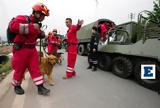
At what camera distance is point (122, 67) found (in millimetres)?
7723

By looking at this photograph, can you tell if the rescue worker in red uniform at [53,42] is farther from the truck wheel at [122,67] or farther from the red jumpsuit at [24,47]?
the red jumpsuit at [24,47]

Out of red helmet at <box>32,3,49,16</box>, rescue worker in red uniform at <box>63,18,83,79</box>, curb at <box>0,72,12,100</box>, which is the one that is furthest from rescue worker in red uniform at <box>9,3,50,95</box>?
rescue worker in red uniform at <box>63,18,83,79</box>

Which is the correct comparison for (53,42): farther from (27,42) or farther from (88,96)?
(88,96)

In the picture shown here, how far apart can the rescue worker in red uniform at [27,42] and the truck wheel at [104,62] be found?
142 inches

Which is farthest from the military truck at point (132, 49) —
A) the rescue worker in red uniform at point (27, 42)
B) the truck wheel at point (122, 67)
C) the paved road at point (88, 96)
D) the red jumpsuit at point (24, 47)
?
the red jumpsuit at point (24, 47)

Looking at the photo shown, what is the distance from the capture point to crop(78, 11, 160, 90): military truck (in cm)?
630

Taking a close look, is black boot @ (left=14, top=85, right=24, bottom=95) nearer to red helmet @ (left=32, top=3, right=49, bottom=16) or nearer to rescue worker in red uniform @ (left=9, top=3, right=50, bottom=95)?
rescue worker in red uniform @ (left=9, top=3, right=50, bottom=95)

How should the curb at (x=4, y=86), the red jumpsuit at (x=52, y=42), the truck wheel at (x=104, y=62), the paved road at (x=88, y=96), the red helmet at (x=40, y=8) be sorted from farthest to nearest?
1. the red jumpsuit at (x=52, y=42)
2. the truck wheel at (x=104, y=62)
3. the curb at (x=4, y=86)
4. the red helmet at (x=40, y=8)
5. the paved road at (x=88, y=96)

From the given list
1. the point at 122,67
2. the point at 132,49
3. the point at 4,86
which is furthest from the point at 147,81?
the point at 4,86

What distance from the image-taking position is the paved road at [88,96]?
4.97 meters

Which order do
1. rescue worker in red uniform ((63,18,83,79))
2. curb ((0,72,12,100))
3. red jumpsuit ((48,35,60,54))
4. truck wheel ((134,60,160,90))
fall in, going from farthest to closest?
red jumpsuit ((48,35,60,54)), rescue worker in red uniform ((63,18,83,79)), truck wheel ((134,60,160,90)), curb ((0,72,12,100))

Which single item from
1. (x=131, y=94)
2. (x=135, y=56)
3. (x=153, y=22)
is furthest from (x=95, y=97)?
(x=153, y=22)

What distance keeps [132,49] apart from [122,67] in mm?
890

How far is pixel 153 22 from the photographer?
284 inches
